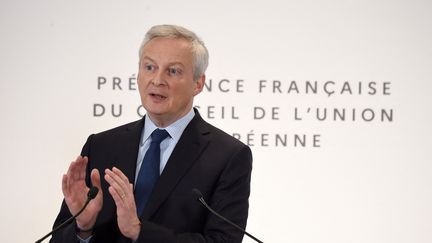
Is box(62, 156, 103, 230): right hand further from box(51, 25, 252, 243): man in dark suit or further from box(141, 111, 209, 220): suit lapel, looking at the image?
box(141, 111, 209, 220): suit lapel

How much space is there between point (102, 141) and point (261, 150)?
1455 mm

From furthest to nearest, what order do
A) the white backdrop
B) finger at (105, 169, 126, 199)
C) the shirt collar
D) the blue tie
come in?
the white backdrop → the shirt collar → the blue tie → finger at (105, 169, 126, 199)

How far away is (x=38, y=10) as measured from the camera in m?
3.54

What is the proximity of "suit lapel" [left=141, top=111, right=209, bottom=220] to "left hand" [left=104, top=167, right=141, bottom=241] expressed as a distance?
0.16 metres

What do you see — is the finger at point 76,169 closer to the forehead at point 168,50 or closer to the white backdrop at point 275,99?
the forehead at point 168,50

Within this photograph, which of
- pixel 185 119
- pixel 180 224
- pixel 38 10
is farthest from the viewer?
pixel 38 10

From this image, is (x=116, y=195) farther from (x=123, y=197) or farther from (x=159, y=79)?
(x=159, y=79)

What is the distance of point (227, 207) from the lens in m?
2.03

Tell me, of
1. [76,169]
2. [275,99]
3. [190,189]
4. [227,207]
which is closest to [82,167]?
[76,169]

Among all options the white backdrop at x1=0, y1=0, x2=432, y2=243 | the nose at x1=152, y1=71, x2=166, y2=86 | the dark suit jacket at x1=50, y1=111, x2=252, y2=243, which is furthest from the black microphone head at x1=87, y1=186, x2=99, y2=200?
the white backdrop at x1=0, y1=0, x2=432, y2=243

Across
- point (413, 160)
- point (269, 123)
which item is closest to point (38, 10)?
point (269, 123)

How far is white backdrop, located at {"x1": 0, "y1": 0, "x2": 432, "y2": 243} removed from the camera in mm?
3543

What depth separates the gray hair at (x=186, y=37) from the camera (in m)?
2.13

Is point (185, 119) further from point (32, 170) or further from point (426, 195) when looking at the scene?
point (426, 195)
